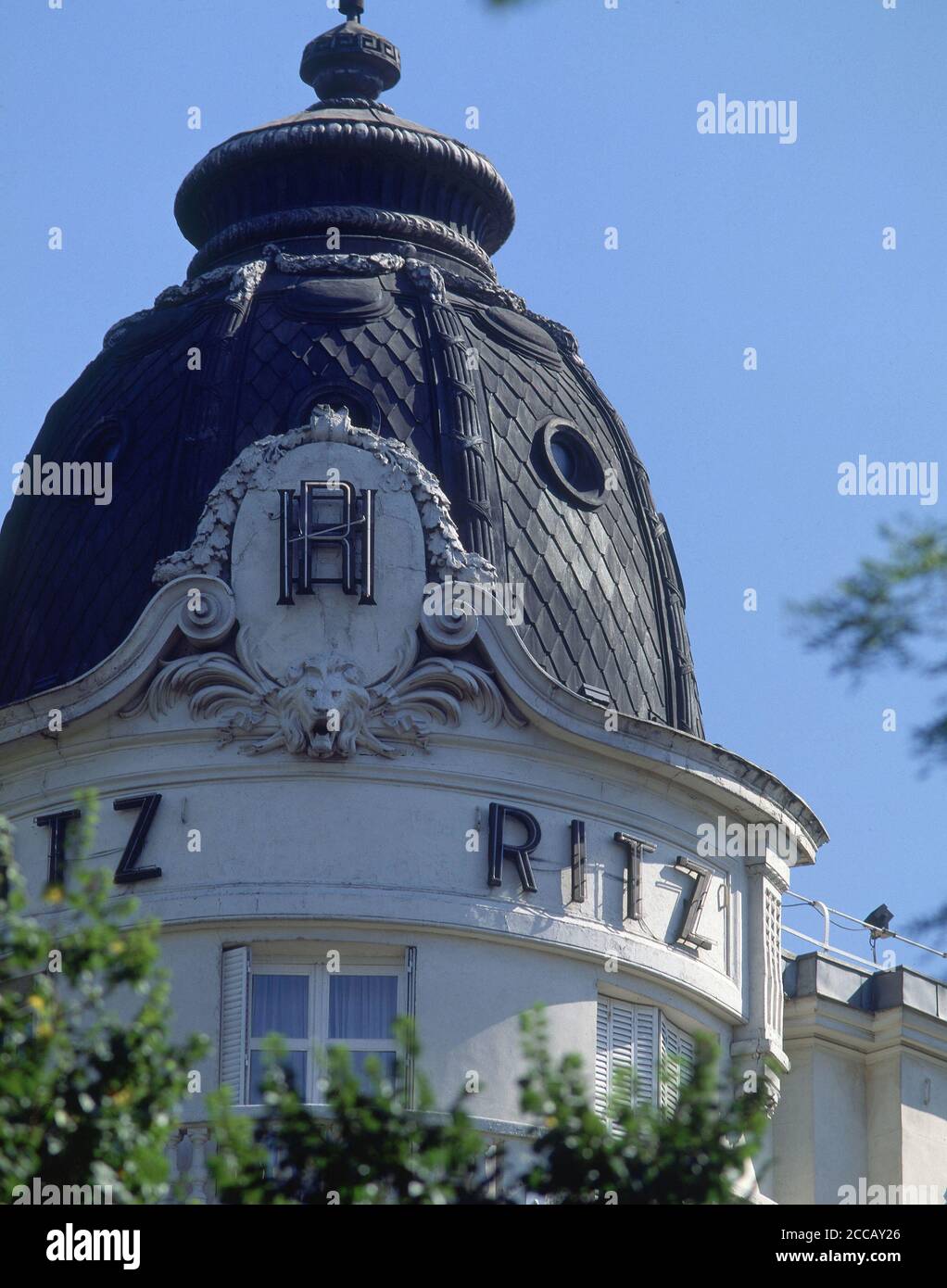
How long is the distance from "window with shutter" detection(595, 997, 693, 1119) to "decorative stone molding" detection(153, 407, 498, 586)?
14.9 ft

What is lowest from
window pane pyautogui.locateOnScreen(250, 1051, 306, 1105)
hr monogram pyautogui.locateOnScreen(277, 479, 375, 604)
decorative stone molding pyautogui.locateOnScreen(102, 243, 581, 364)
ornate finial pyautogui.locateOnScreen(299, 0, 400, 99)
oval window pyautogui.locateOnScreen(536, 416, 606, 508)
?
window pane pyautogui.locateOnScreen(250, 1051, 306, 1105)

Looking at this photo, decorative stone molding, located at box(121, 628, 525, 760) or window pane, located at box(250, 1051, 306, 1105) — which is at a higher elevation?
decorative stone molding, located at box(121, 628, 525, 760)

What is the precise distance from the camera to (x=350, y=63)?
126 feet

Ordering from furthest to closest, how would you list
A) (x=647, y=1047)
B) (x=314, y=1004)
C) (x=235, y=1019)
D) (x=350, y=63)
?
(x=350, y=63), (x=647, y=1047), (x=314, y=1004), (x=235, y=1019)

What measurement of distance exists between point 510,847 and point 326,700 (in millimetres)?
2266

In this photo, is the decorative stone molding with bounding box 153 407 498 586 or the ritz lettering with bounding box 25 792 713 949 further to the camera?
the decorative stone molding with bounding box 153 407 498 586

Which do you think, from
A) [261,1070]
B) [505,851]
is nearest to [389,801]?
[505,851]

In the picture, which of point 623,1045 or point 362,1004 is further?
point 623,1045

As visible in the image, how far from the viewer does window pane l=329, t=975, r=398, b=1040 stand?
3092 centimetres

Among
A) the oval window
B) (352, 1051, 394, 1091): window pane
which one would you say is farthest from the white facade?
the oval window

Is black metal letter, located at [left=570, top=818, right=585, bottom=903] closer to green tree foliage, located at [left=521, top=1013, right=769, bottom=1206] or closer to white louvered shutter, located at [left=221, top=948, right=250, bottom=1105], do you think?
white louvered shutter, located at [left=221, top=948, right=250, bottom=1105]

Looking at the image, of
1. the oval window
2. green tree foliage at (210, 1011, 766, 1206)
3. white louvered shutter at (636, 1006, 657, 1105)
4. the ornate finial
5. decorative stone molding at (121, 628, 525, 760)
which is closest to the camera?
green tree foliage at (210, 1011, 766, 1206)

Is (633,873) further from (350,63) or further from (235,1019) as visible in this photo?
(350,63)
